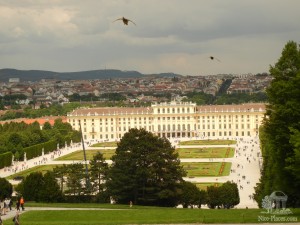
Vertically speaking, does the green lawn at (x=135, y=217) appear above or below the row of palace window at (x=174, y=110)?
below

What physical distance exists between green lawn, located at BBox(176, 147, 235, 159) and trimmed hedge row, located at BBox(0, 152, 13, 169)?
14.5 metres

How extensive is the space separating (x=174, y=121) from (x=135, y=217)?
7712cm

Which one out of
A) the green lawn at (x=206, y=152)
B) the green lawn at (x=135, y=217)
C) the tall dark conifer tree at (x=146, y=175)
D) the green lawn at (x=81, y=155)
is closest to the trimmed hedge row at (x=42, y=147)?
the green lawn at (x=81, y=155)

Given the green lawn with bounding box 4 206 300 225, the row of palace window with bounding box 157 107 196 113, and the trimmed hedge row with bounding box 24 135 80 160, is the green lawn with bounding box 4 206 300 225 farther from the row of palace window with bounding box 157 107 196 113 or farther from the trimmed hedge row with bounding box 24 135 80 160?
the row of palace window with bounding box 157 107 196 113

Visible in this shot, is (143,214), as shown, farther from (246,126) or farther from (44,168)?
(246,126)

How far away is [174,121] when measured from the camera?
9656cm

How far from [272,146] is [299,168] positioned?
2.39m

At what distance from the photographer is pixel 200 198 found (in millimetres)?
29906

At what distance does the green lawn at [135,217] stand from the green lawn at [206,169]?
2386 centimetres

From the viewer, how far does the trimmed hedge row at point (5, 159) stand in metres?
54.5

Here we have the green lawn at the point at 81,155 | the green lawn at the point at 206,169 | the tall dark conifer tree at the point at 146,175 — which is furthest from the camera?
the green lawn at the point at 81,155

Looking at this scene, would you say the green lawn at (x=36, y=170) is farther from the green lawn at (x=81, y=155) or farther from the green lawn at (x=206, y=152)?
the green lawn at (x=206, y=152)

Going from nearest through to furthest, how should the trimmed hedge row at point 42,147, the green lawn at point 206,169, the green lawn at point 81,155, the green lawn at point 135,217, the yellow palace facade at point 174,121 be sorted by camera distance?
the green lawn at point 135,217, the green lawn at point 206,169, the green lawn at point 81,155, the trimmed hedge row at point 42,147, the yellow palace facade at point 174,121

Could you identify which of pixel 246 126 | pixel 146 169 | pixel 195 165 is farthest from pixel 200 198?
pixel 246 126
